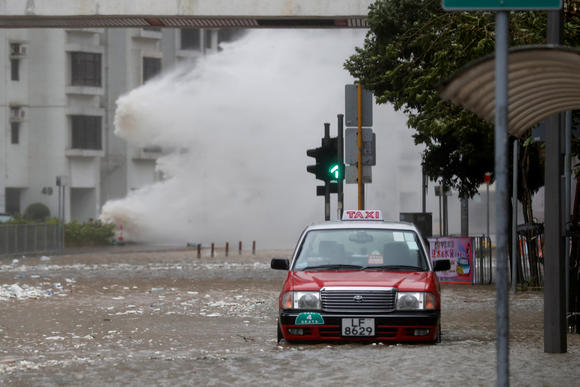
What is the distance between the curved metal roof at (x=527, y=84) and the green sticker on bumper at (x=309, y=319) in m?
3.21

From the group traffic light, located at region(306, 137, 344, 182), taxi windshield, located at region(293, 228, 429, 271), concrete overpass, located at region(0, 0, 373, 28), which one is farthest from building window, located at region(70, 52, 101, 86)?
taxi windshield, located at region(293, 228, 429, 271)

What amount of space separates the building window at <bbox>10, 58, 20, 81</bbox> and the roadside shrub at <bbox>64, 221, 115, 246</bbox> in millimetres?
12288

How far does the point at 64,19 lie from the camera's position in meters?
27.3

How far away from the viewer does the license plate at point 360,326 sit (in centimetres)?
1228

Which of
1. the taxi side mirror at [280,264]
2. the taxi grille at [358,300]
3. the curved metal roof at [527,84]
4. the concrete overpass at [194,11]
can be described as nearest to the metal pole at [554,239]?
the curved metal roof at [527,84]

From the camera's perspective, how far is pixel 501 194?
6031mm

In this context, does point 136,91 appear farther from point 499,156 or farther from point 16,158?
point 499,156

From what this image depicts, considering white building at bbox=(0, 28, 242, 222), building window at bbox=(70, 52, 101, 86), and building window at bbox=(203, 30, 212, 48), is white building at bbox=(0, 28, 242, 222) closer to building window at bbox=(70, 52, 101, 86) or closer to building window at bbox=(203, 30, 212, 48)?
building window at bbox=(70, 52, 101, 86)

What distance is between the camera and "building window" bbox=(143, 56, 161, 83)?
71062 millimetres

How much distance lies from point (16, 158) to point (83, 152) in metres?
3.96

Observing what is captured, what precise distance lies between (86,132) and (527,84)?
200ft

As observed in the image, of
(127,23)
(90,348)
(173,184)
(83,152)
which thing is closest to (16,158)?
(83,152)

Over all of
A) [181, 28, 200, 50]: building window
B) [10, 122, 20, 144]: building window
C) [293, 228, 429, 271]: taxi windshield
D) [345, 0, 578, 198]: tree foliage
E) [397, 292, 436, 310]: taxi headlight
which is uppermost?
[181, 28, 200, 50]: building window

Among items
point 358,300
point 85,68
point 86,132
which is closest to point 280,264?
point 358,300
